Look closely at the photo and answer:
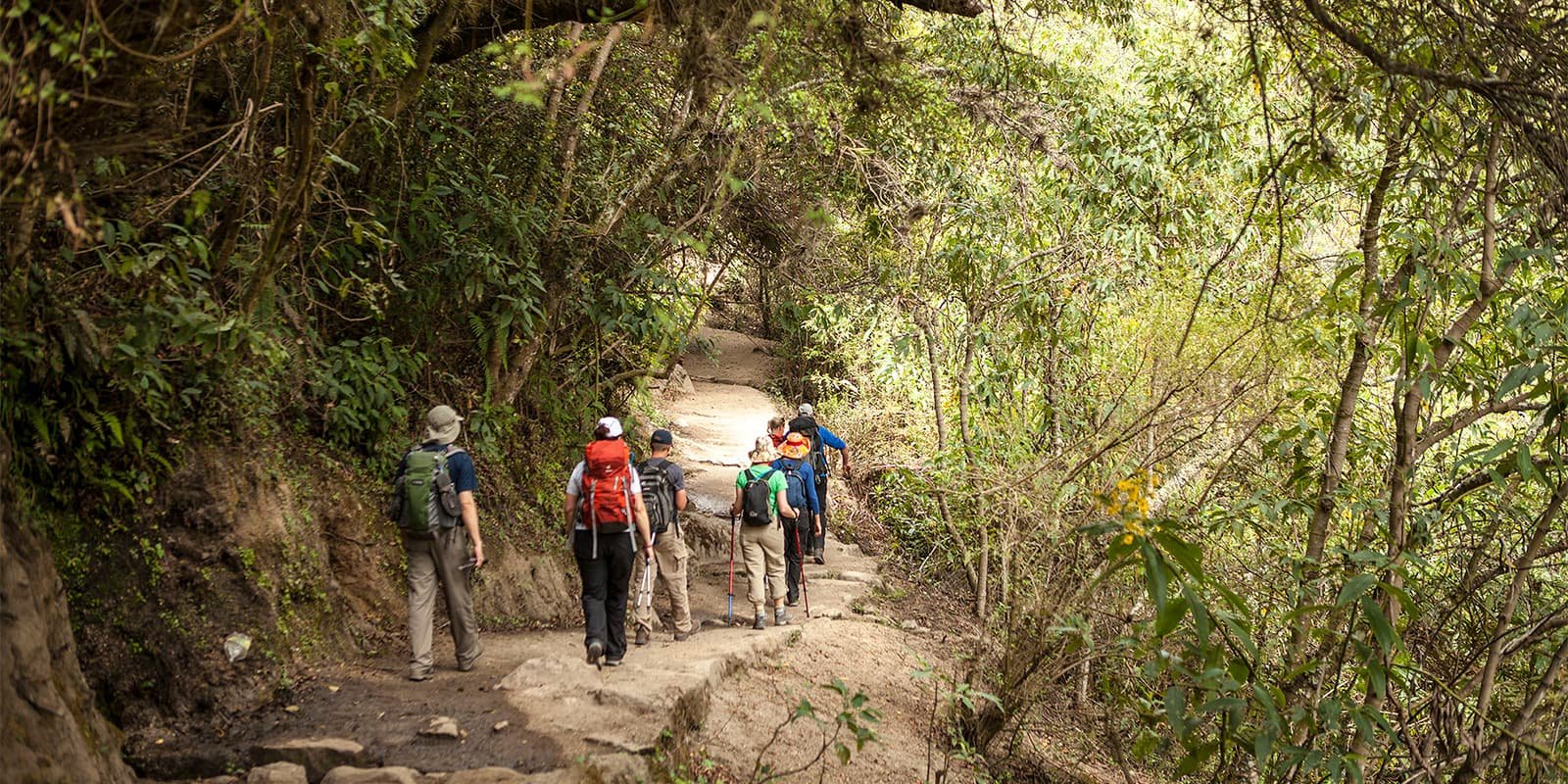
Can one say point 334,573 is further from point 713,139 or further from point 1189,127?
point 1189,127

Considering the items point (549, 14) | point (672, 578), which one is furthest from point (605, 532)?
point (549, 14)

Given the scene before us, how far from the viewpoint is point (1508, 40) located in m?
4.08

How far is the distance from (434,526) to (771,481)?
3460 millimetres

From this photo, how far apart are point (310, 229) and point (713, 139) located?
4.98 m

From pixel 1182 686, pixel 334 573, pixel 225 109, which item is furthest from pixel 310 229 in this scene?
pixel 1182 686

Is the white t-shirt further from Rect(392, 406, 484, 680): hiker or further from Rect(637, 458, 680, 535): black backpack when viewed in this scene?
Rect(392, 406, 484, 680): hiker

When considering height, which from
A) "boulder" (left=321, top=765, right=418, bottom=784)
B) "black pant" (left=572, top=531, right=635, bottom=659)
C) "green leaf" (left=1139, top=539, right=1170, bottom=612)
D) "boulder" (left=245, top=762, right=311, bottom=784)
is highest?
"green leaf" (left=1139, top=539, right=1170, bottom=612)

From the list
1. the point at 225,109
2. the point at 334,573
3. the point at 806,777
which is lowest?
Answer: the point at 806,777

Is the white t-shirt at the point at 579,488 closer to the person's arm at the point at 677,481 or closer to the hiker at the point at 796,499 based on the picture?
the person's arm at the point at 677,481

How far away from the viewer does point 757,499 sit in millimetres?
9375

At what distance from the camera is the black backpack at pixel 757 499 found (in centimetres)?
938

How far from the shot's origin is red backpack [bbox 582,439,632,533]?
7.43 meters

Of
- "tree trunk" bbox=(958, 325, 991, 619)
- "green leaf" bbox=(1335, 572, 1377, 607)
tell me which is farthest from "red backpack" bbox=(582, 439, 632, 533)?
"green leaf" bbox=(1335, 572, 1377, 607)

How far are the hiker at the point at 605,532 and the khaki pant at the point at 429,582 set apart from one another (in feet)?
2.78
